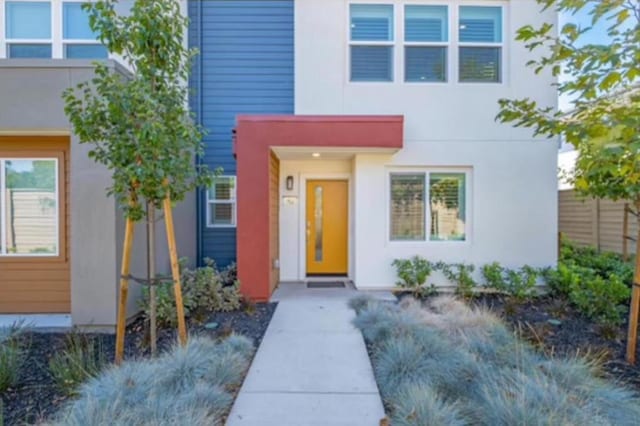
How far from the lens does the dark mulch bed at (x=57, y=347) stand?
3566 mm

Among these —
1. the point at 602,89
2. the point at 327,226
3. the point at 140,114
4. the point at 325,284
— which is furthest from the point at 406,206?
the point at 140,114

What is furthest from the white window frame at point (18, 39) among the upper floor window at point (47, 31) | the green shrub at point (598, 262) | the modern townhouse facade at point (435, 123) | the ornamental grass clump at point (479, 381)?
the green shrub at point (598, 262)

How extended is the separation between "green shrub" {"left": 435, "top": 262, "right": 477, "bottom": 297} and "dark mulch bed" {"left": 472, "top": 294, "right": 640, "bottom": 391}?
0.91ft

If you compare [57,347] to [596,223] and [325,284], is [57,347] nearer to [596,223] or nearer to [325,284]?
[325,284]

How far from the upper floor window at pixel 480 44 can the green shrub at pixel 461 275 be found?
3734 mm

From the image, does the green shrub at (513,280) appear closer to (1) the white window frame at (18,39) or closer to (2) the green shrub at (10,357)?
(2) the green shrub at (10,357)

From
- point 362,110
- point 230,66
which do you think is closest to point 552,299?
point 362,110

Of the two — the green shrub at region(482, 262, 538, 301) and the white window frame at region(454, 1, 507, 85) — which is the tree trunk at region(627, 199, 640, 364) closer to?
the green shrub at region(482, 262, 538, 301)

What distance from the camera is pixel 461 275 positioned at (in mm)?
7461

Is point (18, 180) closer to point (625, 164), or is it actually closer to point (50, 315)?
point (50, 315)

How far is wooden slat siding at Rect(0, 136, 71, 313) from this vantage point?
6.05 m

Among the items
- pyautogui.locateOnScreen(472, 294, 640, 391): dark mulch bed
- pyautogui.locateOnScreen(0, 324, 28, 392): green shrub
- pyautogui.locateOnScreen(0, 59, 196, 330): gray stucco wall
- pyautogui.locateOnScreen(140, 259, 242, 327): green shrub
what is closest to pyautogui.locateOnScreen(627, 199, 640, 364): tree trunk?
pyautogui.locateOnScreen(472, 294, 640, 391): dark mulch bed

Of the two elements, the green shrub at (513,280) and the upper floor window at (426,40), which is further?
the upper floor window at (426,40)

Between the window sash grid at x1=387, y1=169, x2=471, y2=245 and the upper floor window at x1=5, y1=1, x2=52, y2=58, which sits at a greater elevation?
the upper floor window at x1=5, y1=1, x2=52, y2=58
